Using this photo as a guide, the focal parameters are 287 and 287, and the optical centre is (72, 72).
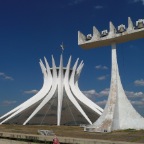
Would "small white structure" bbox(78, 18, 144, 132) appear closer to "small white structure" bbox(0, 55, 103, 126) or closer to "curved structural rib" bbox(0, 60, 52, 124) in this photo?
"small white structure" bbox(0, 55, 103, 126)

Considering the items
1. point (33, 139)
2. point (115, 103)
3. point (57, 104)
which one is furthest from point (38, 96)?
point (33, 139)

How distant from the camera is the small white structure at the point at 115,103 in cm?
2246

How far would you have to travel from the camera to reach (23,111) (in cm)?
3684

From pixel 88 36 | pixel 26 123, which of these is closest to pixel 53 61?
pixel 26 123

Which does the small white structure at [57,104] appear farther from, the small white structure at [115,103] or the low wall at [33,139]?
the low wall at [33,139]

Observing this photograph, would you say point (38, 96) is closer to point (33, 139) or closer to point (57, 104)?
point (57, 104)

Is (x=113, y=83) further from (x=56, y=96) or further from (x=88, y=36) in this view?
(x=56, y=96)

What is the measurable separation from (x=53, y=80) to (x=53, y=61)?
2.86 metres

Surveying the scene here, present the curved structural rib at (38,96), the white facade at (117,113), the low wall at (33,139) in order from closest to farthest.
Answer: the low wall at (33,139)
the white facade at (117,113)
the curved structural rib at (38,96)

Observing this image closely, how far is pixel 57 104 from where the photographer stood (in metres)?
37.2

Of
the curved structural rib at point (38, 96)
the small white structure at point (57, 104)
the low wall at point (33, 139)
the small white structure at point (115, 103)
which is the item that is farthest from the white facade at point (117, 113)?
the curved structural rib at point (38, 96)

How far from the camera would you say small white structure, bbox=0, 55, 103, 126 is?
3419 cm

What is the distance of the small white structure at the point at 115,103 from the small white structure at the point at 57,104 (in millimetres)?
10251

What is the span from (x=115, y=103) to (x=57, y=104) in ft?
49.4
